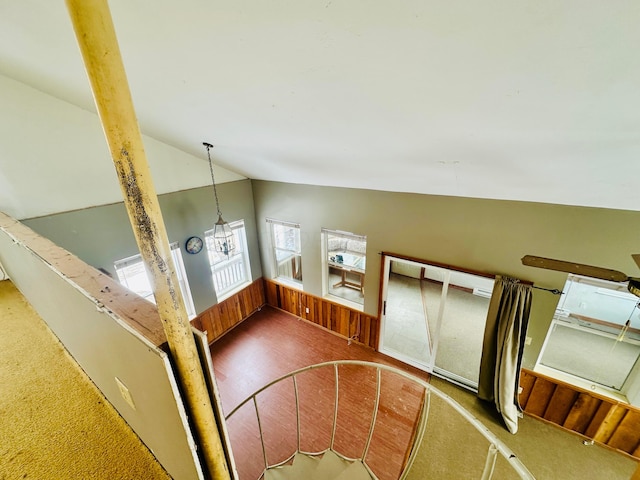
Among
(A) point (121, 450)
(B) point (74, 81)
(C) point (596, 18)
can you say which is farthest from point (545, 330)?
(B) point (74, 81)

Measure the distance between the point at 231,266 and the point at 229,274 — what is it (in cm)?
17

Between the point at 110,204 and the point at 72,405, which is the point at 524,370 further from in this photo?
the point at 110,204

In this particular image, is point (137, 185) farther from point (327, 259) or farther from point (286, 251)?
point (286, 251)

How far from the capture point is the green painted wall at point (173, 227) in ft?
9.85

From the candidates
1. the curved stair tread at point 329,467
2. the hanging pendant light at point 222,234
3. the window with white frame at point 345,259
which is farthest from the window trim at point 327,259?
the curved stair tread at point 329,467

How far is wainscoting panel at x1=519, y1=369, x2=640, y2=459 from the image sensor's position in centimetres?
282

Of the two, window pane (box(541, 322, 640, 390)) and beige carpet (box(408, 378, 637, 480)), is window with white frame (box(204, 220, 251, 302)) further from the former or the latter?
window pane (box(541, 322, 640, 390))

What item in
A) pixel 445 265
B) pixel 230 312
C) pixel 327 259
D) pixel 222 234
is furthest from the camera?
pixel 230 312

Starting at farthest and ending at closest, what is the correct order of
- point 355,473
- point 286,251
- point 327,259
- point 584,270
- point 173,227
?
point 286,251 < point 327,259 < point 173,227 < point 355,473 < point 584,270

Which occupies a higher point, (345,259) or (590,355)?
(345,259)

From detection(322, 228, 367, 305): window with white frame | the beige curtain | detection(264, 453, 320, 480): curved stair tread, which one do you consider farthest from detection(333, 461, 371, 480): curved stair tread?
detection(322, 228, 367, 305): window with white frame

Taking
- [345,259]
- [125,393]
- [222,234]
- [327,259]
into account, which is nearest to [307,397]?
[327,259]

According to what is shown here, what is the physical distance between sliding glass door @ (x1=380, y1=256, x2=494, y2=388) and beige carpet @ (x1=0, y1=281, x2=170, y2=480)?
3.42m

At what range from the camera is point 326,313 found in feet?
16.1
